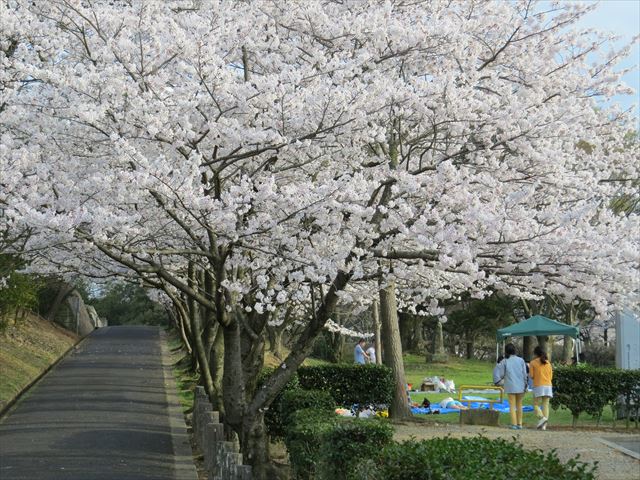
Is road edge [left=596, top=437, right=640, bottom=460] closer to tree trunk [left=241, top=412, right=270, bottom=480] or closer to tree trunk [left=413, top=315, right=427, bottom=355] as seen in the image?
tree trunk [left=241, top=412, right=270, bottom=480]

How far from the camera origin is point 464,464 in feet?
18.9

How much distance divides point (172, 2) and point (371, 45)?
10.4ft

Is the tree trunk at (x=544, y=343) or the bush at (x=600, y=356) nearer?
the tree trunk at (x=544, y=343)

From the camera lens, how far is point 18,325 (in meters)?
29.0

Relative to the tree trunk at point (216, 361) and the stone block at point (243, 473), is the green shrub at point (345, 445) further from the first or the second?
the tree trunk at point (216, 361)

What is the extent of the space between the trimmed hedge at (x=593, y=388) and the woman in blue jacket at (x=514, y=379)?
154 centimetres

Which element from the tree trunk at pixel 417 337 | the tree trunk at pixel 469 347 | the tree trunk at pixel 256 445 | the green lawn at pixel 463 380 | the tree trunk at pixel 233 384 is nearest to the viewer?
the tree trunk at pixel 256 445

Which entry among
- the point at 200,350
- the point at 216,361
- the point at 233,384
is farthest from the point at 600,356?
the point at 233,384

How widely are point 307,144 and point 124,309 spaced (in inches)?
2036

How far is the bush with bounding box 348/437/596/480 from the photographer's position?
538 cm

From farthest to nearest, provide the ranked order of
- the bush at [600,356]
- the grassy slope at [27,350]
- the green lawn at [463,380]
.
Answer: the bush at [600,356] < the grassy slope at [27,350] < the green lawn at [463,380]

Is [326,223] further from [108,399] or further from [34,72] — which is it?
[108,399]

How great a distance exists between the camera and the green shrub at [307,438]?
864 centimetres

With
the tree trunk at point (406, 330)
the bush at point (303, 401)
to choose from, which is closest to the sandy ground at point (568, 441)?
the bush at point (303, 401)
